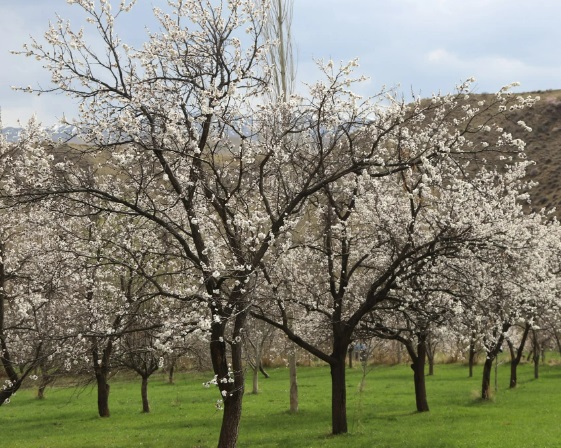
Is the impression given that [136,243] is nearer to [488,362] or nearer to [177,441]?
[177,441]

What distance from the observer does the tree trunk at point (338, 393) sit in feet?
64.3

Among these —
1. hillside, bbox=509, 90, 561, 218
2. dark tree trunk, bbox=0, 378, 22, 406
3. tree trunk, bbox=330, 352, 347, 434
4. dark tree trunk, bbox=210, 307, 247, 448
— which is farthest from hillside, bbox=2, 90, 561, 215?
dark tree trunk, bbox=210, 307, 247, 448

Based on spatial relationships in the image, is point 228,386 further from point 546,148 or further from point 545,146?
point 545,146

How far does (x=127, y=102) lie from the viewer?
14.2 m

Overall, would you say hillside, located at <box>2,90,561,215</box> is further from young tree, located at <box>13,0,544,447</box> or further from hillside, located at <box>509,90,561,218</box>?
young tree, located at <box>13,0,544,447</box>

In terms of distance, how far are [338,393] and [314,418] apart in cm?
787

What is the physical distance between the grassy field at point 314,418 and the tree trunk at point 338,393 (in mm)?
459

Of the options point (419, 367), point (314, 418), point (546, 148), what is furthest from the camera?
point (546, 148)

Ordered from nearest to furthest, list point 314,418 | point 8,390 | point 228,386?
1. point 228,386
2. point 8,390
3. point 314,418

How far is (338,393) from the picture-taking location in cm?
2000

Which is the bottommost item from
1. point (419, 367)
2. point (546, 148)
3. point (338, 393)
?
point (338, 393)

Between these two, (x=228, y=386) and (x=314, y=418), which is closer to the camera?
(x=228, y=386)

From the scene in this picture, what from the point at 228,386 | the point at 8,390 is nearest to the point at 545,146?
the point at 8,390

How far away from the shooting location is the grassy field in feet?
68.1
